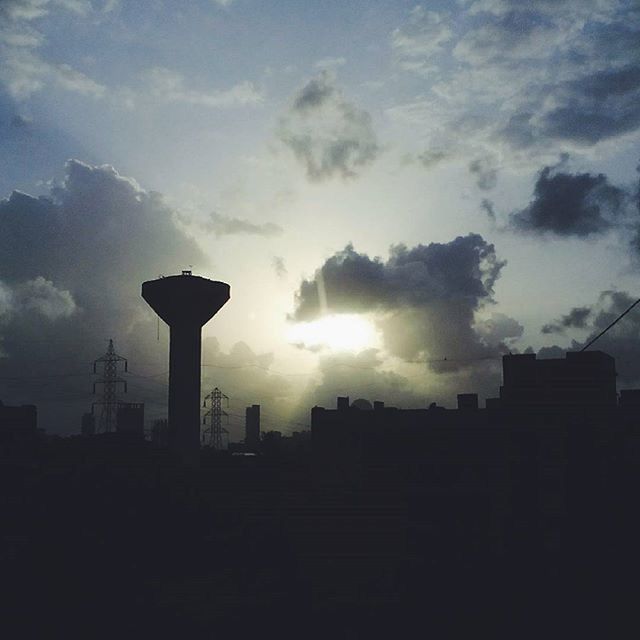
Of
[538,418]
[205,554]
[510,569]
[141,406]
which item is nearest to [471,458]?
[538,418]

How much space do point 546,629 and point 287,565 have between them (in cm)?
1427

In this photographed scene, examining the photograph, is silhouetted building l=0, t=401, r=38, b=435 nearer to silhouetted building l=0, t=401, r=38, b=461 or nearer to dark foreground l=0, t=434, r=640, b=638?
silhouetted building l=0, t=401, r=38, b=461

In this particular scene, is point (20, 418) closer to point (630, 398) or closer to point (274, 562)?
point (274, 562)

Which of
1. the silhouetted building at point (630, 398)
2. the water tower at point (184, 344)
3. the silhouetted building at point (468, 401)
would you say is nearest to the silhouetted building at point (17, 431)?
the water tower at point (184, 344)

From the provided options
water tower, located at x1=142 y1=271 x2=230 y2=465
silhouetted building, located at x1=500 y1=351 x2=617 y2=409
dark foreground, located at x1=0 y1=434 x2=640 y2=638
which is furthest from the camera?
silhouetted building, located at x1=500 y1=351 x2=617 y2=409

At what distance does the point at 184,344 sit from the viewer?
8338cm

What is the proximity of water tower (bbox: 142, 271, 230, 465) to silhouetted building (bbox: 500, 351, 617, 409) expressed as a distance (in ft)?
140

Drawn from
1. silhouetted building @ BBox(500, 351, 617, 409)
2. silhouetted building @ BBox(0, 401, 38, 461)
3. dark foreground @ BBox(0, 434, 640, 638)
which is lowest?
dark foreground @ BBox(0, 434, 640, 638)

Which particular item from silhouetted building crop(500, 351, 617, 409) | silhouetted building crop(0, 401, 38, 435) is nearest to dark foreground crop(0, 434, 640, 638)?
silhouetted building crop(500, 351, 617, 409)

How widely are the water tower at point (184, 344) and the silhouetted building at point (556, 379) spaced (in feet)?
140

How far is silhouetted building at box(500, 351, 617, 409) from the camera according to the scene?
91.1 metres

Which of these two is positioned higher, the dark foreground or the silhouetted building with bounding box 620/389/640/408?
the silhouetted building with bounding box 620/389/640/408

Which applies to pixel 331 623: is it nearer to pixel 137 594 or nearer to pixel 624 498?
pixel 137 594

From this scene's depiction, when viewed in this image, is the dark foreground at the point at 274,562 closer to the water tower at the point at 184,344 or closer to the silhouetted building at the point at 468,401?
the water tower at the point at 184,344
